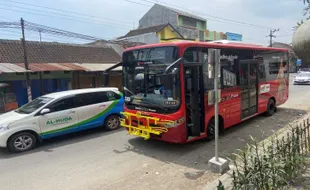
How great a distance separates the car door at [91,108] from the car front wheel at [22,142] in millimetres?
1553

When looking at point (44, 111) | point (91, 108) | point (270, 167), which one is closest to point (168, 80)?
point (270, 167)

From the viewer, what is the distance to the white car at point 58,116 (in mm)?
6715

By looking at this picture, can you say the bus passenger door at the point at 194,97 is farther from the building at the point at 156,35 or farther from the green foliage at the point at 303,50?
the building at the point at 156,35

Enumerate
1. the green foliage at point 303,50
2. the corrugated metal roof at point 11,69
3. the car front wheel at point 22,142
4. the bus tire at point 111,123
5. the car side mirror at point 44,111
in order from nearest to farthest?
the green foliage at point 303,50
the car front wheel at point 22,142
the car side mirror at point 44,111
the bus tire at point 111,123
the corrugated metal roof at point 11,69

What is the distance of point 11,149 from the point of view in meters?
6.67

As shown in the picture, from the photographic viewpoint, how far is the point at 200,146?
645 centimetres

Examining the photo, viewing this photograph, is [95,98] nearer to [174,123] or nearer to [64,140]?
[64,140]

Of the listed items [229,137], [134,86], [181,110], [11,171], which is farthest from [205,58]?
[11,171]

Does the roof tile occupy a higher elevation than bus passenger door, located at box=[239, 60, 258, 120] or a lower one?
higher

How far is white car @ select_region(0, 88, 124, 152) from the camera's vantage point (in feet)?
22.0

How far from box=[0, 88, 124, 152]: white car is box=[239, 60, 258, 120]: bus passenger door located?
14.8 feet

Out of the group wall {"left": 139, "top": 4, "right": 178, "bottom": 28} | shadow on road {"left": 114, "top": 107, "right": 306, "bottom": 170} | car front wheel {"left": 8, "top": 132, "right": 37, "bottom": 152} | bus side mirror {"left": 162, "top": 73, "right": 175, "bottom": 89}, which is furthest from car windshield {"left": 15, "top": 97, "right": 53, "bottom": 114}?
wall {"left": 139, "top": 4, "right": 178, "bottom": 28}

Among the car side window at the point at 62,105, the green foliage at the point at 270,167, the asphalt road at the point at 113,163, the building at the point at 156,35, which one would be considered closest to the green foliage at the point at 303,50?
the green foliage at the point at 270,167

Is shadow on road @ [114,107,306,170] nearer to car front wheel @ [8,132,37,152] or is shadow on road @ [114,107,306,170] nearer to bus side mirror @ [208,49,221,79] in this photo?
bus side mirror @ [208,49,221,79]
